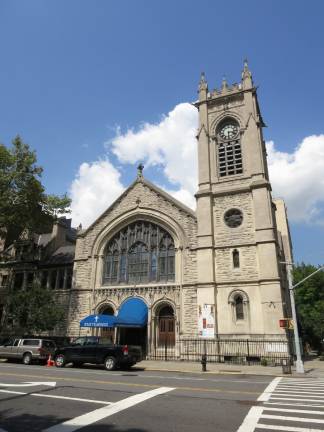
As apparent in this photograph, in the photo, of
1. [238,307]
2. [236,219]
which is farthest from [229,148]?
[238,307]

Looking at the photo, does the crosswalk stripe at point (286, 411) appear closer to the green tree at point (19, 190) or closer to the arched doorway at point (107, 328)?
the arched doorway at point (107, 328)

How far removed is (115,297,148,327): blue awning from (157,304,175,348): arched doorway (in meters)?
1.29

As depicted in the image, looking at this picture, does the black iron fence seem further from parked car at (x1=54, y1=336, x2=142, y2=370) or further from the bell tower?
parked car at (x1=54, y1=336, x2=142, y2=370)

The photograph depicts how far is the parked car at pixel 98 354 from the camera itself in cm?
1802

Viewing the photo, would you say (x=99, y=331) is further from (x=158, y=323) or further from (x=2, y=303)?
(x=2, y=303)

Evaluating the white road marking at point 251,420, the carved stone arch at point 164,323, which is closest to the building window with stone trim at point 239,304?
the carved stone arch at point 164,323

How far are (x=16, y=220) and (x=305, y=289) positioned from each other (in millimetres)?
38516

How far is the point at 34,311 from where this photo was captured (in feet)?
89.2

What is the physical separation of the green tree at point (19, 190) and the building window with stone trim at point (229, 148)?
53.5 feet

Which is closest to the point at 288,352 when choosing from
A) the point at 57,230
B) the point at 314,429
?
the point at 314,429

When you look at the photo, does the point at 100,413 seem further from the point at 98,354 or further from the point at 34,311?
the point at 34,311

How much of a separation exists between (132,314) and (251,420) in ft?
67.2

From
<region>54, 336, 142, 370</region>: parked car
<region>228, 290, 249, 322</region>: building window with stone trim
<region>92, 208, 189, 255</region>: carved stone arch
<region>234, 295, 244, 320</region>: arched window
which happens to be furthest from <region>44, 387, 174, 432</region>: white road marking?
<region>92, 208, 189, 255</region>: carved stone arch

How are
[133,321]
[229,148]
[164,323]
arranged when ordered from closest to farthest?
[133,321] < [164,323] < [229,148]
